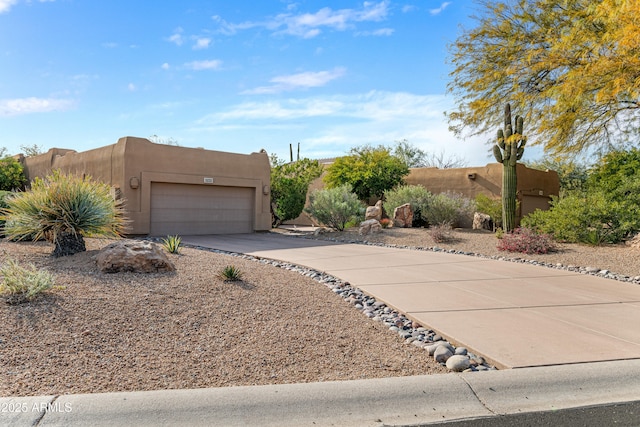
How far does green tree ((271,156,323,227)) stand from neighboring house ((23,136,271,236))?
93 centimetres

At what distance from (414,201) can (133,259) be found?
1373cm

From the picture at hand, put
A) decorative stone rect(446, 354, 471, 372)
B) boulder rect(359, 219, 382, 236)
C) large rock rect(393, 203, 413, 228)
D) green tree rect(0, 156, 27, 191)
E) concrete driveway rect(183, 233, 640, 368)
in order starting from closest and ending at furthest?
decorative stone rect(446, 354, 471, 372) < concrete driveway rect(183, 233, 640, 368) < boulder rect(359, 219, 382, 236) < large rock rect(393, 203, 413, 228) < green tree rect(0, 156, 27, 191)

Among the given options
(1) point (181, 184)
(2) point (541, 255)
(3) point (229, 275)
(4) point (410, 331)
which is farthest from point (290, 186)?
(4) point (410, 331)

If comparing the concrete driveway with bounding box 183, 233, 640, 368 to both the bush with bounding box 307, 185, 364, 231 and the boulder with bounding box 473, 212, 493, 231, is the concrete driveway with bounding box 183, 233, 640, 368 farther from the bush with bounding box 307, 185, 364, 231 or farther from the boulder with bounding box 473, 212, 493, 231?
the boulder with bounding box 473, 212, 493, 231

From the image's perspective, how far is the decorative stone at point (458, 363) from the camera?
4219 millimetres

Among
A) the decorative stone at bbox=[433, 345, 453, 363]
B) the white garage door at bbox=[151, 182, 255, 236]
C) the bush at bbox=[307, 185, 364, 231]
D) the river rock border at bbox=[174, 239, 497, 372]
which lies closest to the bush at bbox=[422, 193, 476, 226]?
the bush at bbox=[307, 185, 364, 231]

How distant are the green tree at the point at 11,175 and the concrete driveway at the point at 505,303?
1913 cm

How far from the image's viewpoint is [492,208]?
17.8 m

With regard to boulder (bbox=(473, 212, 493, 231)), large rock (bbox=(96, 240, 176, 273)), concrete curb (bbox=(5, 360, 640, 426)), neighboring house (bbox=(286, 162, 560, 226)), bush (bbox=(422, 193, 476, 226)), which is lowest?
concrete curb (bbox=(5, 360, 640, 426))

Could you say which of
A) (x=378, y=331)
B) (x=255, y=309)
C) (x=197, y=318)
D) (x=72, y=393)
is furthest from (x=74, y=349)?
(x=378, y=331)

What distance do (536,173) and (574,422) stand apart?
21166 mm

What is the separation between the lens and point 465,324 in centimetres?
552

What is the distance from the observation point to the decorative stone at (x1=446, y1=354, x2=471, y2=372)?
4.22 metres

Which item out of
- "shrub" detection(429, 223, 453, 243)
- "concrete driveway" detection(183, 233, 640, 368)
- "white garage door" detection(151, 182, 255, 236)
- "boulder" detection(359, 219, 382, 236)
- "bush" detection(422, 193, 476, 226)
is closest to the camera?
"concrete driveway" detection(183, 233, 640, 368)
